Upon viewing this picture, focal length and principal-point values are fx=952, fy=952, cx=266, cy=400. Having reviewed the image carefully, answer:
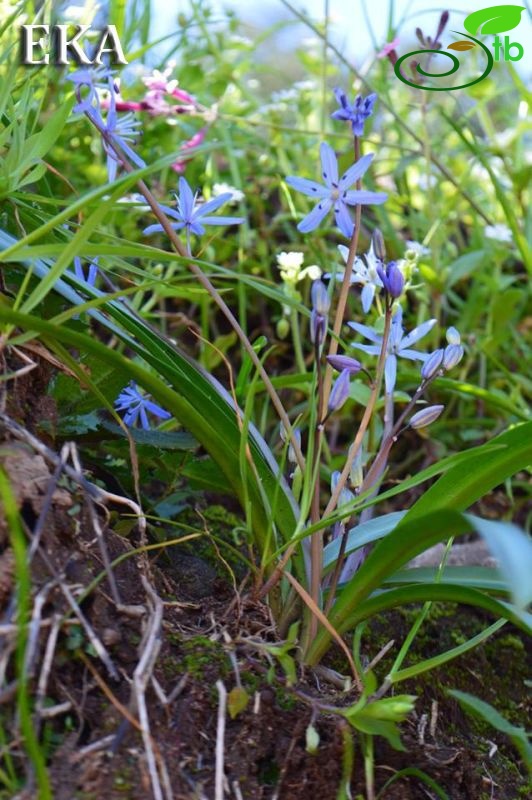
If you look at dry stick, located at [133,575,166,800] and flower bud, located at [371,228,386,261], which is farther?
flower bud, located at [371,228,386,261]

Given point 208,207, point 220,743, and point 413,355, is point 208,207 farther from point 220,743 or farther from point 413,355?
point 220,743

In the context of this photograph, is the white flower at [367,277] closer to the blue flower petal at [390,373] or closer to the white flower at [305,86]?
the blue flower petal at [390,373]

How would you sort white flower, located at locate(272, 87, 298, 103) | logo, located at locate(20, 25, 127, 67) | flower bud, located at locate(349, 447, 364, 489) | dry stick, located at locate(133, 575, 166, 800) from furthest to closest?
white flower, located at locate(272, 87, 298, 103)
logo, located at locate(20, 25, 127, 67)
flower bud, located at locate(349, 447, 364, 489)
dry stick, located at locate(133, 575, 166, 800)

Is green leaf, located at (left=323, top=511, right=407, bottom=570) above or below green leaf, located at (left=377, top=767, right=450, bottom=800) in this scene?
above

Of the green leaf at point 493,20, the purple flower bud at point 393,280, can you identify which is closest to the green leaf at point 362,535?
the purple flower bud at point 393,280

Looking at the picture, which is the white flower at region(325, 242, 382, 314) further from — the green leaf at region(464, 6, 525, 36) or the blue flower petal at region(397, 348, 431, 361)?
the green leaf at region(464, 6, 525, 36)

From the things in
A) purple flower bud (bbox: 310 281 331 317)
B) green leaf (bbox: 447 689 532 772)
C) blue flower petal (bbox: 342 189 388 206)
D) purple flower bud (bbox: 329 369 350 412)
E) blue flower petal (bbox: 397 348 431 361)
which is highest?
blue flower petal (bbox: 342 189 388 206)

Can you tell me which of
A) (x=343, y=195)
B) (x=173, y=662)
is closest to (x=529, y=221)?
(x=343, y=195)

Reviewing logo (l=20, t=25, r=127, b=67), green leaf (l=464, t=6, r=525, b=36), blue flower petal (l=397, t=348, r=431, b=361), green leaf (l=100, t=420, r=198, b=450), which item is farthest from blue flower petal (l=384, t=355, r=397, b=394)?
green leaf (l=464, t=6, r=525, b=36)

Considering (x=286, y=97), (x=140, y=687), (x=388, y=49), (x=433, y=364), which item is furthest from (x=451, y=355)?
(x=286, y=97)
